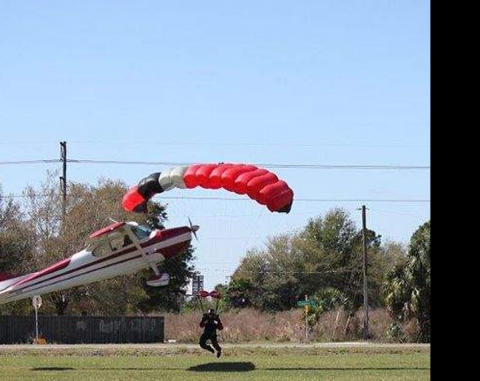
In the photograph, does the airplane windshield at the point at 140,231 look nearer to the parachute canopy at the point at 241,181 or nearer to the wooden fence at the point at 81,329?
the parachute canopy at the point at 241,181

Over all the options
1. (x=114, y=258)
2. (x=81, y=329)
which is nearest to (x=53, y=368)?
(x=114, y=258)

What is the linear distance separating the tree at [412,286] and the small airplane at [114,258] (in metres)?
20.9

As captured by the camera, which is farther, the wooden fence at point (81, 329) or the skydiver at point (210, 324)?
the wooden fence at point (81, 329)

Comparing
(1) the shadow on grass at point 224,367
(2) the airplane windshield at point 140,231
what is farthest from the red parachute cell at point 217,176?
(2) the airplane windshield at point 140,231

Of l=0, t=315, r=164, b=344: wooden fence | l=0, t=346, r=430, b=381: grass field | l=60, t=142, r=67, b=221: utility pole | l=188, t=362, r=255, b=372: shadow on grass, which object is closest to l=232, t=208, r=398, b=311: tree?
l=60, t=142, r=67, b=221: utility pole

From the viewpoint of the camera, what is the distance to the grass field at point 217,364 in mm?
23828

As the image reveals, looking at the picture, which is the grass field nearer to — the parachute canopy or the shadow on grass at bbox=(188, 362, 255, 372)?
the shadow on grass at bbox=(188, 362, 255, 372)

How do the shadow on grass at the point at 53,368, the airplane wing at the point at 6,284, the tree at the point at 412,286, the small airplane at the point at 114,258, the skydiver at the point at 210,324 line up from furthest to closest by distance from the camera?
the tree at the point at 412,286 → the airplane wing at the point at 6,284 → the small airplane at the point at 114,258 → the skydiver at the point at 210,324 → the shadow on grass at the point at 53,368

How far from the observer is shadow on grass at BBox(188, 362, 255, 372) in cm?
2620

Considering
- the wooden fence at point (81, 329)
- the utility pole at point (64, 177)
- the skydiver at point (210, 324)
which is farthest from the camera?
the utility pole at point (64, 177)
